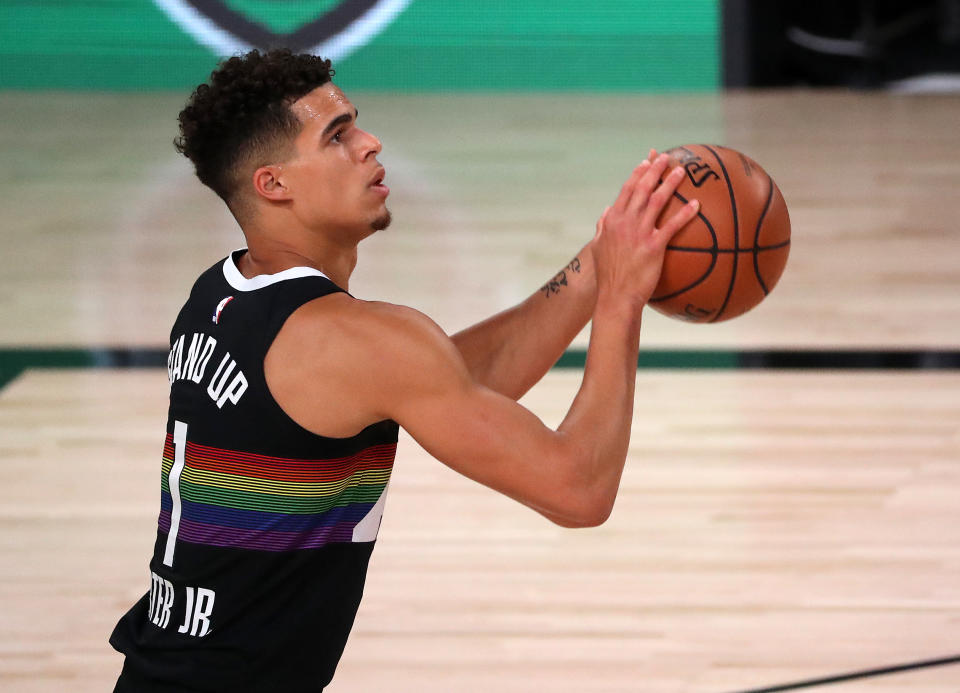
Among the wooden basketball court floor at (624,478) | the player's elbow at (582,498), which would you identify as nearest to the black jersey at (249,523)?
the player's elbow at (582,498)

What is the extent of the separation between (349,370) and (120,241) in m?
5.24

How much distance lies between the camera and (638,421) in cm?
448

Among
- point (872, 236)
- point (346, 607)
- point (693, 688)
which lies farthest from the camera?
point (872, 236)

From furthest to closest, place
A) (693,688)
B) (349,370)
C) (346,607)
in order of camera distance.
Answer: (693,688), (346,607), (349,370)

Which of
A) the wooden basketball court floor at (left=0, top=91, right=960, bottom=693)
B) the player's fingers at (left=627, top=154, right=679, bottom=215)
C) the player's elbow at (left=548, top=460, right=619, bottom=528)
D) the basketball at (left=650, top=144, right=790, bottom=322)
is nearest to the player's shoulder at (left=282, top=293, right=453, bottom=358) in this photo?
the player's elbow at (left=548, top=460, right=619, bottom=528)

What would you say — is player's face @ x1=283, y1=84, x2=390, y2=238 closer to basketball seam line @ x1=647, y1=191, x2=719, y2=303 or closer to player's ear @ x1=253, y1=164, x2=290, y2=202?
player's ear @ x1=253, y1=164, x2=290, y2=202

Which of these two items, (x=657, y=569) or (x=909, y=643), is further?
(x=657, y=569)

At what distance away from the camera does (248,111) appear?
6.68ft

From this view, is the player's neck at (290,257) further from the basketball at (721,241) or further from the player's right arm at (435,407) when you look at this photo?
the basketball at (721,241)

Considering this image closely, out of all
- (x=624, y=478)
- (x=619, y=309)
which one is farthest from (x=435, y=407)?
(x=624, y=478)

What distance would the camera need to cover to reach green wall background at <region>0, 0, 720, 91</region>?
10.7 m

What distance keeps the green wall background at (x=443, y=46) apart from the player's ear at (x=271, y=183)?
28.9ft

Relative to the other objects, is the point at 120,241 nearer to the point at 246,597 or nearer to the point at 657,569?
the point at 657,569

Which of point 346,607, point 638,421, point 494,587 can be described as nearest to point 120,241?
point 638,421
